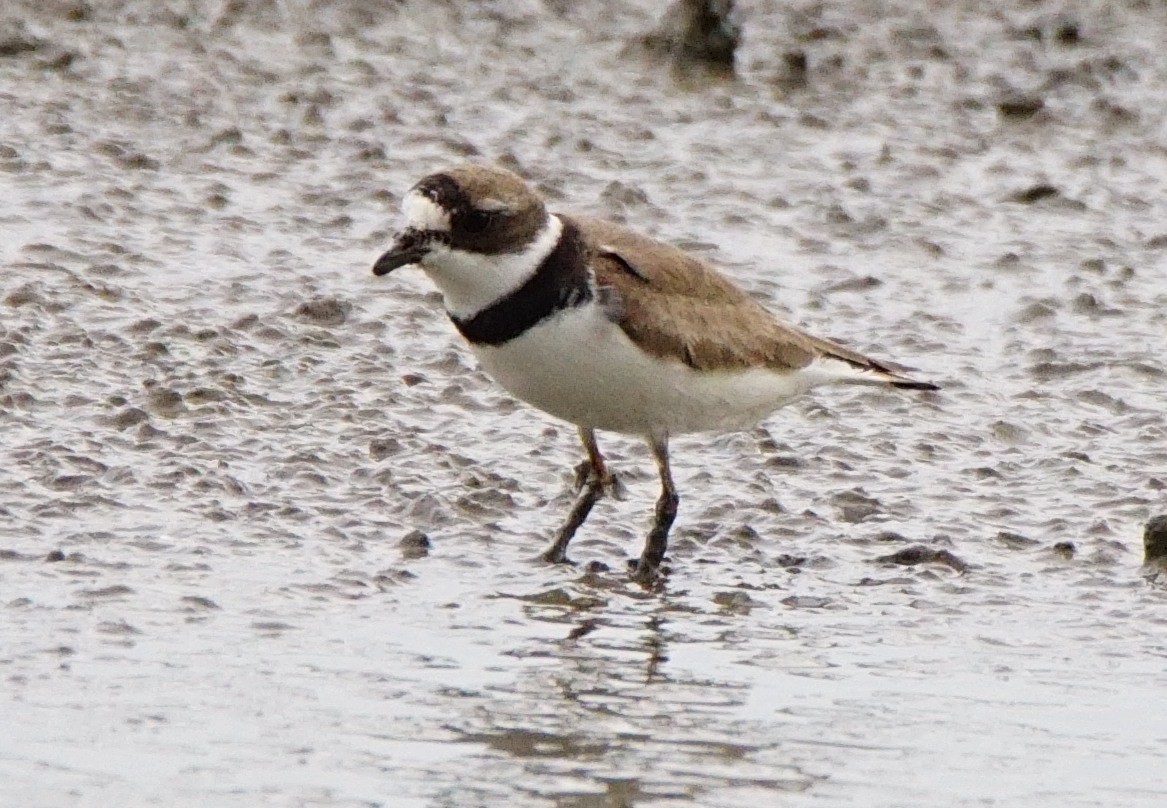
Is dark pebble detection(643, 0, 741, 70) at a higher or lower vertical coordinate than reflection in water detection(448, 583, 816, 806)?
higher

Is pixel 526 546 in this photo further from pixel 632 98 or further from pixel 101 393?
pixel 632 98

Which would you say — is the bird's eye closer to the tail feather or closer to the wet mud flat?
the wet mud flat

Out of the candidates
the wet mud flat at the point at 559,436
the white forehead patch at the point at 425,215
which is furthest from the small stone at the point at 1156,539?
the white forehead patch at the point at 425,215

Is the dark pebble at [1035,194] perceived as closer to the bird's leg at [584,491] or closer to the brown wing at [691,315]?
the brown wing at [691,315]

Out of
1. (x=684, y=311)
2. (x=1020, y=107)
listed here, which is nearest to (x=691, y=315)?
(x=684, y=311)

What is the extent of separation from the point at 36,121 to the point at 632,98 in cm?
284

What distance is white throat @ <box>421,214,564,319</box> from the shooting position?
5.84 metres

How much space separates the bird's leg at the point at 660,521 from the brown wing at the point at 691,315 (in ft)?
0.87

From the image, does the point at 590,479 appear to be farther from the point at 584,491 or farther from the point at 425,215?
the point at 425,215

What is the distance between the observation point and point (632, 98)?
1098 cm

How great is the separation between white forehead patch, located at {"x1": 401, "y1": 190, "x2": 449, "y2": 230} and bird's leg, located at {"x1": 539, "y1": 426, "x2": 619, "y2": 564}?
83 centimetres

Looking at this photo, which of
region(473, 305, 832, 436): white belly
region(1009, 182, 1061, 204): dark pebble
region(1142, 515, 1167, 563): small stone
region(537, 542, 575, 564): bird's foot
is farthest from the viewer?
region(1009, 182, 1061, 204): dark pebble

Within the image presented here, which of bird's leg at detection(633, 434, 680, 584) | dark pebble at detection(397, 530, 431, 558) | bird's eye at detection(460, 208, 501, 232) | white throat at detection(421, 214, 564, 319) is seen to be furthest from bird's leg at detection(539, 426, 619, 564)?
bird's eye at detection(460, 208, 501, 232)

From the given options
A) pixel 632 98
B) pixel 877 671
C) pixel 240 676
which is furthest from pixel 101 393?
pixel 632 98
